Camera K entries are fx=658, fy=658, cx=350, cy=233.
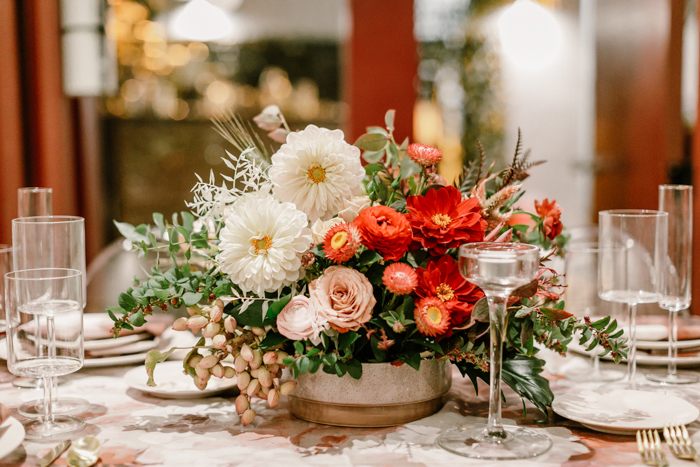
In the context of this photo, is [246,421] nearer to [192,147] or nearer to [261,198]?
[261,198]

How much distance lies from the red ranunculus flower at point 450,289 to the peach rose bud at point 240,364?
0.25 metres

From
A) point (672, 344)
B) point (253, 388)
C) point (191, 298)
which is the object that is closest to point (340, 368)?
point (253, 388)

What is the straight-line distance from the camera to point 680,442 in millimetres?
828

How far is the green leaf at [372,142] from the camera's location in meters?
1.08

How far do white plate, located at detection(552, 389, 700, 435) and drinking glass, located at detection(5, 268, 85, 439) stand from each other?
0.68 m

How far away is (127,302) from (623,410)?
721mm

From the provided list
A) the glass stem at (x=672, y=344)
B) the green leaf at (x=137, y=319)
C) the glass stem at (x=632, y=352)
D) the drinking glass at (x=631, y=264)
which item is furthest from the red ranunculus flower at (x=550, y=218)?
the green leaf at (x=137, y=319)

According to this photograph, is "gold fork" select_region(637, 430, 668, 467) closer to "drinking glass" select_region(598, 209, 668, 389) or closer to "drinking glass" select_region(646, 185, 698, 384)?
"drinking glass" select_region(598, 209, 668, 389)

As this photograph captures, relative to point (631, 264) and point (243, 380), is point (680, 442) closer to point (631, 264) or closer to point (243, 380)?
point (631, 264)

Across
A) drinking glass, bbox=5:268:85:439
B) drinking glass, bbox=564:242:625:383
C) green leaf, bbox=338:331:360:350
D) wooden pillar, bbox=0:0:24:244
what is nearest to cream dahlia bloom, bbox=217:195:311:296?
green leaf, bbox=338:331:360:350

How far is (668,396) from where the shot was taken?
98 centimetres

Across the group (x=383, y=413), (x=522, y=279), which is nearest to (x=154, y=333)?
(x=383, y=413)

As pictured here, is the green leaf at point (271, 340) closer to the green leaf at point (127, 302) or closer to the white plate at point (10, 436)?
the green leaf at point (127, 302)

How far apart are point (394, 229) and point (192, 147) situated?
12.2 feet
